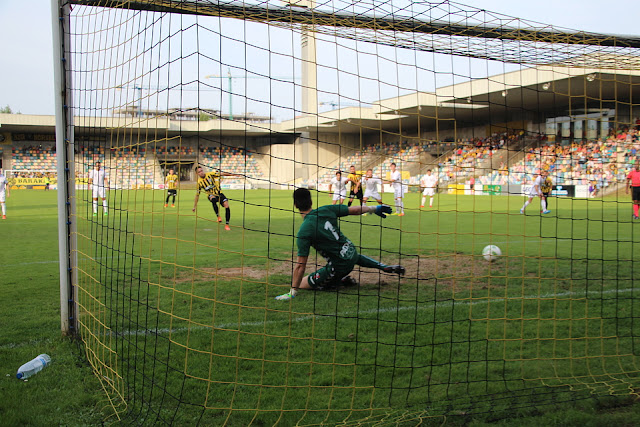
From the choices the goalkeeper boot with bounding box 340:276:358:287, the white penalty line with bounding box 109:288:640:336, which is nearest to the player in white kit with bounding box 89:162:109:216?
the white penalty line with bounding box 109:288:640:336

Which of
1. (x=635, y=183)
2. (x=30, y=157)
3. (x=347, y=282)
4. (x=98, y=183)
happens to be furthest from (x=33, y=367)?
(x=30, y=157)

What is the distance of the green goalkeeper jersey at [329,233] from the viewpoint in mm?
5832

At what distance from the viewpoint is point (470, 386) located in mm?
3592

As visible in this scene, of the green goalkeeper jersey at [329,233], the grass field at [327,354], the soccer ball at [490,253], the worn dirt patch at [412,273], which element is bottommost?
the grass field at [327,354]

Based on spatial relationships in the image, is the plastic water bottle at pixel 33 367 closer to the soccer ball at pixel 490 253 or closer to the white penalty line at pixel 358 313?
the white penalty line at pixel 358 313

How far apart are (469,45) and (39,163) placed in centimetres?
4732

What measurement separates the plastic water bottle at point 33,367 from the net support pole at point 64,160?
648mm

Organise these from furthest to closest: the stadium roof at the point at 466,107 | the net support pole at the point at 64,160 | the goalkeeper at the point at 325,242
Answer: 1. the goalkeeper at the point at 325,242
2. the stadium roof at the point at 466,107
3. the net support pole at the point at 64,160

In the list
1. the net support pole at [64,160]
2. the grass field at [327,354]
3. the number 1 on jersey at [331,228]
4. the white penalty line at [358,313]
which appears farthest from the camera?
the number 1 on jersey at [331,228]

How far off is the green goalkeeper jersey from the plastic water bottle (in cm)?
276

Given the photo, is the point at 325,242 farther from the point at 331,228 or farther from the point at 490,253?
the point at 490,253

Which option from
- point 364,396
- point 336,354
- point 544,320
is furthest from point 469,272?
point 364,396

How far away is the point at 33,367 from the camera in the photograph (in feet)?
12.5

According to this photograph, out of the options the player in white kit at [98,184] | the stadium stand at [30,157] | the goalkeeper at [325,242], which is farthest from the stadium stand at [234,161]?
the goalkeeper at [325,242]
